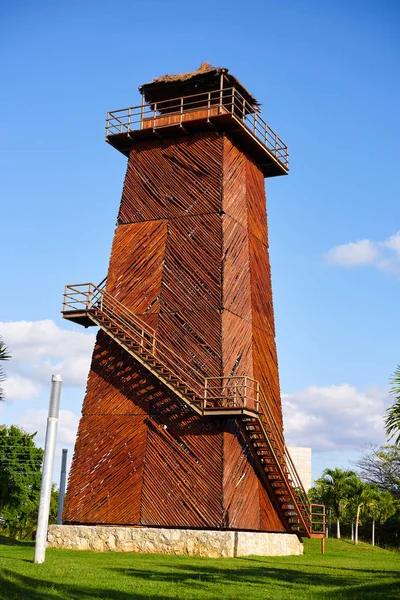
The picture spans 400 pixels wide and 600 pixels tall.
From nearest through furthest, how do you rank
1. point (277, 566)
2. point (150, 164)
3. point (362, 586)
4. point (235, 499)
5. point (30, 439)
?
1. point (362, 586)
2. point (277, 566)
3. point (235, 499)
4. point (150, 164)
5. point (30, 439)

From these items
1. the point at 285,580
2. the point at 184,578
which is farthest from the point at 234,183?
the point at 184,578

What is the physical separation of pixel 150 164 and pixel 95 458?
10.9m

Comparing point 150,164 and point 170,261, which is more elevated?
point 150,164

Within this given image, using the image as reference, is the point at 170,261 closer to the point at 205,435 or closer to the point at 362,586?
the point at 205,435

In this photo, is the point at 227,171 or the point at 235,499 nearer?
the point at 235,499

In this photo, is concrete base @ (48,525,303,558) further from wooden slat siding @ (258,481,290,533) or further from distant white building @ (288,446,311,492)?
distant white building @ (288,446,311,492)


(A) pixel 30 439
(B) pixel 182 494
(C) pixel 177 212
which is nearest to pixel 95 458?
(B) pixel 182 494

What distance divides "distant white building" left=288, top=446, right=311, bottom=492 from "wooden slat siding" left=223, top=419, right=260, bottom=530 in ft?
215

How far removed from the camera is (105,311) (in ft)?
88.6

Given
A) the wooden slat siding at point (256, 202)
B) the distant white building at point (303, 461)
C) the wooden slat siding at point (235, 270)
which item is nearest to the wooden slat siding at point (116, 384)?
the wooden slat siding at point (235, 270)

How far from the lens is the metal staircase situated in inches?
949

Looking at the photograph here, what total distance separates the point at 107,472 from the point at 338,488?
28.0m

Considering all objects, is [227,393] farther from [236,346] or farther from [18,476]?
[18,476]

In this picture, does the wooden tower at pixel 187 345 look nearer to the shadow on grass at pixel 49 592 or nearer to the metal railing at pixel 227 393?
the metal railing at pixel 227 393
